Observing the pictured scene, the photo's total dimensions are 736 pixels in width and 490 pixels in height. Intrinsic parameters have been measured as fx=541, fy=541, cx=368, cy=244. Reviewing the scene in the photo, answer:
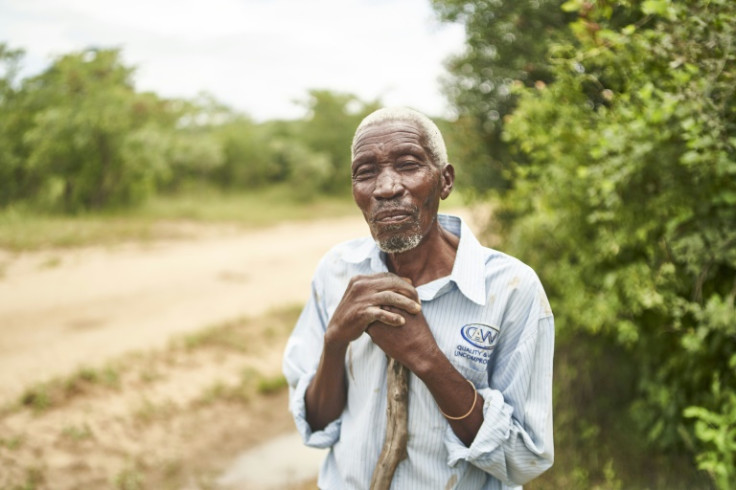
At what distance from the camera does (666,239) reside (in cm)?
304

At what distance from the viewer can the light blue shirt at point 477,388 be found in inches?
60.4

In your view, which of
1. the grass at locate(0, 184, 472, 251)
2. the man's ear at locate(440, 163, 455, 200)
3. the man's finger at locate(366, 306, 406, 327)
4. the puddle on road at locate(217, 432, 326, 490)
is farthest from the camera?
the grass at locate(0, 184, 472, 251)

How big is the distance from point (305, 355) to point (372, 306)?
20.7 inches

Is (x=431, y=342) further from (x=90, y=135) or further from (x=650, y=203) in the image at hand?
(x=90, y=135)

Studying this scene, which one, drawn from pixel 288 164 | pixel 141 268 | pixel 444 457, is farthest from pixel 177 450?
pixel 288 164

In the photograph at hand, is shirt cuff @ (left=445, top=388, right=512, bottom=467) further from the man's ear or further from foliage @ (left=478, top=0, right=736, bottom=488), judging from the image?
foliage @ (left=478, top=0, right=736, bottom=488)

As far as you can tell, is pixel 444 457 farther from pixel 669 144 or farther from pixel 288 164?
pixel 288 164

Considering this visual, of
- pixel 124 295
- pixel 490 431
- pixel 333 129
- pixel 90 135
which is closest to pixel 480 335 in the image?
pixel 490 431

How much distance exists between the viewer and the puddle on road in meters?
4.34

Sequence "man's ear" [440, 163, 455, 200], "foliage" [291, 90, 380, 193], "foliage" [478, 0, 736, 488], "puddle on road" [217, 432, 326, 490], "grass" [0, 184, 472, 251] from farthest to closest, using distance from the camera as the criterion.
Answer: "foliage" [291, 90, 380, 193] < "grass" [0, 184, 472, 251] < "puddle on road" [217, 432, 326, 490] < "foliage" [478, 0, 736, 488] < "man's ear" [440, 163, 455, 200]

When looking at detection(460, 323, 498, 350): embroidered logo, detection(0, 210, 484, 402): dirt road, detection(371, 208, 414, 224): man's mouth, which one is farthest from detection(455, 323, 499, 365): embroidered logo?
detection(0, 210, 484, 402): dirt road

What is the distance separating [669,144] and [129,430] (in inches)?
186

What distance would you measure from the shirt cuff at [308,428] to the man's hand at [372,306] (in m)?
0.32

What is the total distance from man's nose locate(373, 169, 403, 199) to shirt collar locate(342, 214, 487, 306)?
300 mm
